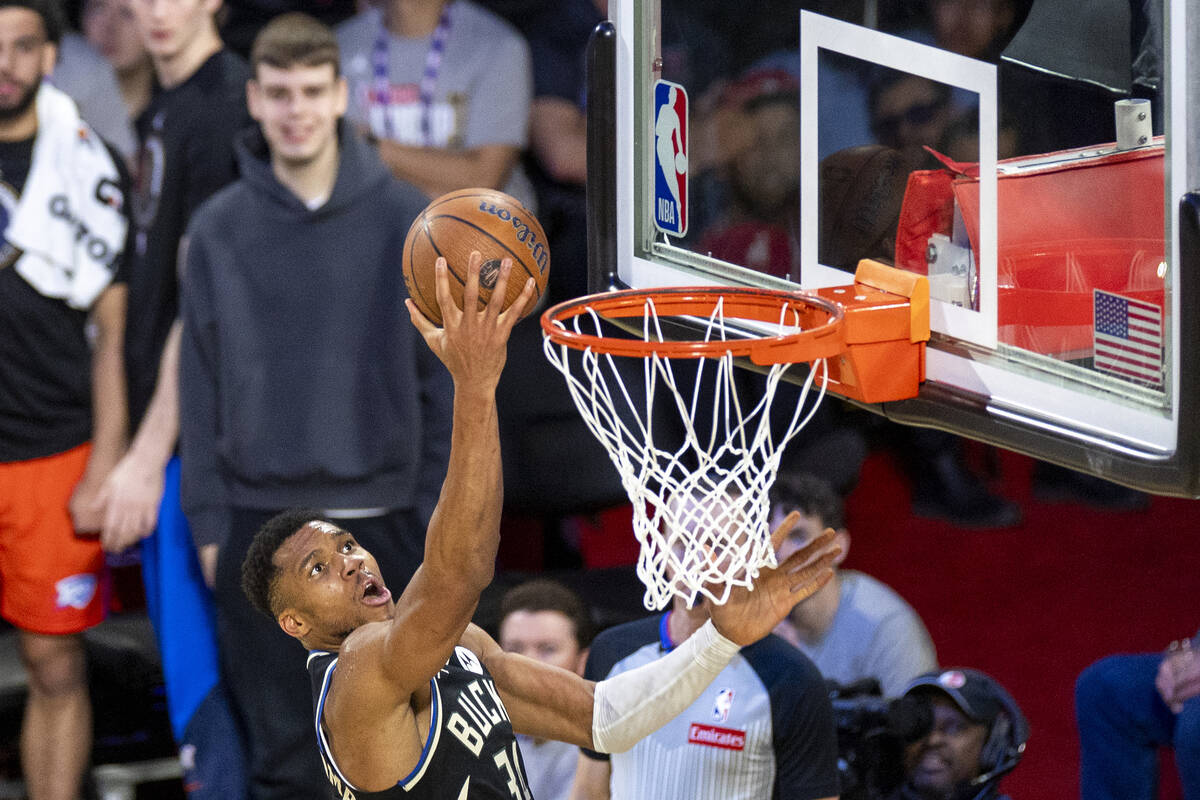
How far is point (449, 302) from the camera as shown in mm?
2121

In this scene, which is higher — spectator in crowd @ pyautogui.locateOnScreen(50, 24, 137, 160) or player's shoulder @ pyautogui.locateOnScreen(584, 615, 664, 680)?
spectator in crowd @ pyautogui.locateOnScreen(50, 24, 137, 160)

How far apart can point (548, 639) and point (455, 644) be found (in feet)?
5.99

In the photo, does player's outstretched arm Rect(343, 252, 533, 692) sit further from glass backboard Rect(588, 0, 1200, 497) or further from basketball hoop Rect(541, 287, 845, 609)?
glass backboard Rect(588, 0, 1200, 497)

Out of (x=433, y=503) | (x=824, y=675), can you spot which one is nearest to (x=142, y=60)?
(x=433, y=503)

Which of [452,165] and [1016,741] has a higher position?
[452,165]

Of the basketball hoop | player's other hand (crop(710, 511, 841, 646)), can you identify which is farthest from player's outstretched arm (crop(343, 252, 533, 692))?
player's other hand (crop(710, 511, 841, 646))

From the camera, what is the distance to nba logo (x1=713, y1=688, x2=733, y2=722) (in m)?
3.51

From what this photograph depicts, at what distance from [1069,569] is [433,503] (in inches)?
83.2

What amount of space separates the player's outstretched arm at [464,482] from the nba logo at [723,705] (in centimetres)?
136

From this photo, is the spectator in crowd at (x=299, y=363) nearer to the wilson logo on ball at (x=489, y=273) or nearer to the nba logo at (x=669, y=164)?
the nba logo at (x=669, y=164)

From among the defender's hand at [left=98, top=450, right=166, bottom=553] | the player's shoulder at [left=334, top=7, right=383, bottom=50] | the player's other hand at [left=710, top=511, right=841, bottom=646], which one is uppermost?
the player's shoulder at [left=334, top=7, right=383, bottom=50]

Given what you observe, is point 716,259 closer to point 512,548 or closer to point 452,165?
point 452,165

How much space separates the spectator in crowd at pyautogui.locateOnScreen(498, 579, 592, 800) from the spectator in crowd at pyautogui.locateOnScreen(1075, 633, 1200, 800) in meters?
1.38

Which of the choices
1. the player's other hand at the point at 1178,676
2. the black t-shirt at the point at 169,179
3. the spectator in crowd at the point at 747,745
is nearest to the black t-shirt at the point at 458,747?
the spectator in crowd at the point at 747,745
